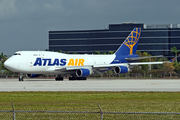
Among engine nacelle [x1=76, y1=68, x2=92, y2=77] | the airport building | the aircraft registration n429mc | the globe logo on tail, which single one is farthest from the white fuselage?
the airport building

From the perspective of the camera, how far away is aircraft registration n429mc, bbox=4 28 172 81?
57531 millimetres

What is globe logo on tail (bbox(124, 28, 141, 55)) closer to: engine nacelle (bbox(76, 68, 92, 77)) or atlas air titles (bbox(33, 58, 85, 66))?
atlas air titles (bbox(33, 58, 85, 66))

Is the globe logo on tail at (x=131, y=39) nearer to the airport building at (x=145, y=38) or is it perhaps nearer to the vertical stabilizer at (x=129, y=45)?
the vertical stabilizer at (x=129, y=45)

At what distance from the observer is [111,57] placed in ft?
229

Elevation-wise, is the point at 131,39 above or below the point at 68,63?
above

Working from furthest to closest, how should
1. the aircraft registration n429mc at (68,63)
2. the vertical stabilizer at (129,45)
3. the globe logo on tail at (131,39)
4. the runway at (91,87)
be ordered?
the globe logo on tail at (131,39)
the vertical stabilizer at (129,45)
the aircraft registration n429mc at (68,63)
the runway at (91,87)

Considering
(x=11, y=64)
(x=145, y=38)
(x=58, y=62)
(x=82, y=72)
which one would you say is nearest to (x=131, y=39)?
(x=82, y=72)

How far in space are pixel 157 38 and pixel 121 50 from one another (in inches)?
4816

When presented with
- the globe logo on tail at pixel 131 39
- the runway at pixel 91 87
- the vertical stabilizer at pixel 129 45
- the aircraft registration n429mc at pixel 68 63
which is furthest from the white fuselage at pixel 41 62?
the runway at pixel 91 87

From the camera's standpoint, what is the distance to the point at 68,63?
206ft

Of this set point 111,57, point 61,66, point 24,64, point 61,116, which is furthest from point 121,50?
point 61,116

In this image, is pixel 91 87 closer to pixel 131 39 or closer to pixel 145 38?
pixel 131 39

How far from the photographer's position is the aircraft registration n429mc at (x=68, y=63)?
57.5 m

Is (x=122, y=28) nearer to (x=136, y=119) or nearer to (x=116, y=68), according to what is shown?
(x=116, y=68)
